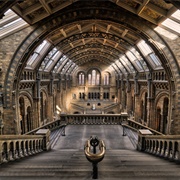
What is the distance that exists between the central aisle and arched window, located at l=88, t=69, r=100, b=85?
26043mm

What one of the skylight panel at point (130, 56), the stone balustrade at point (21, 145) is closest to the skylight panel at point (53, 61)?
the skylight panel at point (130, 56)

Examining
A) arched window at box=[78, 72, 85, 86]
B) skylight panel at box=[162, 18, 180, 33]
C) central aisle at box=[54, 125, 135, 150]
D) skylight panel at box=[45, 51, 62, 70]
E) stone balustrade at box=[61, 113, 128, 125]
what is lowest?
central aisle at box=[54, 125, 135, 150]

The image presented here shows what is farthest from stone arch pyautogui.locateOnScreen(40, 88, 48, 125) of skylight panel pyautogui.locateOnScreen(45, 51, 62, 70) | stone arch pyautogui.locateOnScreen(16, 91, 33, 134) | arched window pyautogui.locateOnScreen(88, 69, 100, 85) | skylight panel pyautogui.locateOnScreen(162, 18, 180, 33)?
arched window pyautogui.locateOnScreen(88, 69, 100, 85)

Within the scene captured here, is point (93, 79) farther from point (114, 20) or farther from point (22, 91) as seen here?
point (114, 20)

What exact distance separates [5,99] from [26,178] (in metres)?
8.61

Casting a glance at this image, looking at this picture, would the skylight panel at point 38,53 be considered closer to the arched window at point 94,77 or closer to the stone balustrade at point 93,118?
the stone balustrade at point 93,118

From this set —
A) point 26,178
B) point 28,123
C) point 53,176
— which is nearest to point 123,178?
point 53,176

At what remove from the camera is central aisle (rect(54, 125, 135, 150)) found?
9712 millimetres

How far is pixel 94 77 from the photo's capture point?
38.3 metres

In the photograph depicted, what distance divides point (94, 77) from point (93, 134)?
27.5 m

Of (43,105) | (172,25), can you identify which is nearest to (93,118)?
(172,25)

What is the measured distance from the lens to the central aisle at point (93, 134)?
9.71 m

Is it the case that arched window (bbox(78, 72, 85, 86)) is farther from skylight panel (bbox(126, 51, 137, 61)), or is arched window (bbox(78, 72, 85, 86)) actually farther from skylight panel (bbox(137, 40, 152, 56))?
skylight panel (bbox(137, 40, 152, 56))

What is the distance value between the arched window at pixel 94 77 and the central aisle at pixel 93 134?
26.0 meters
